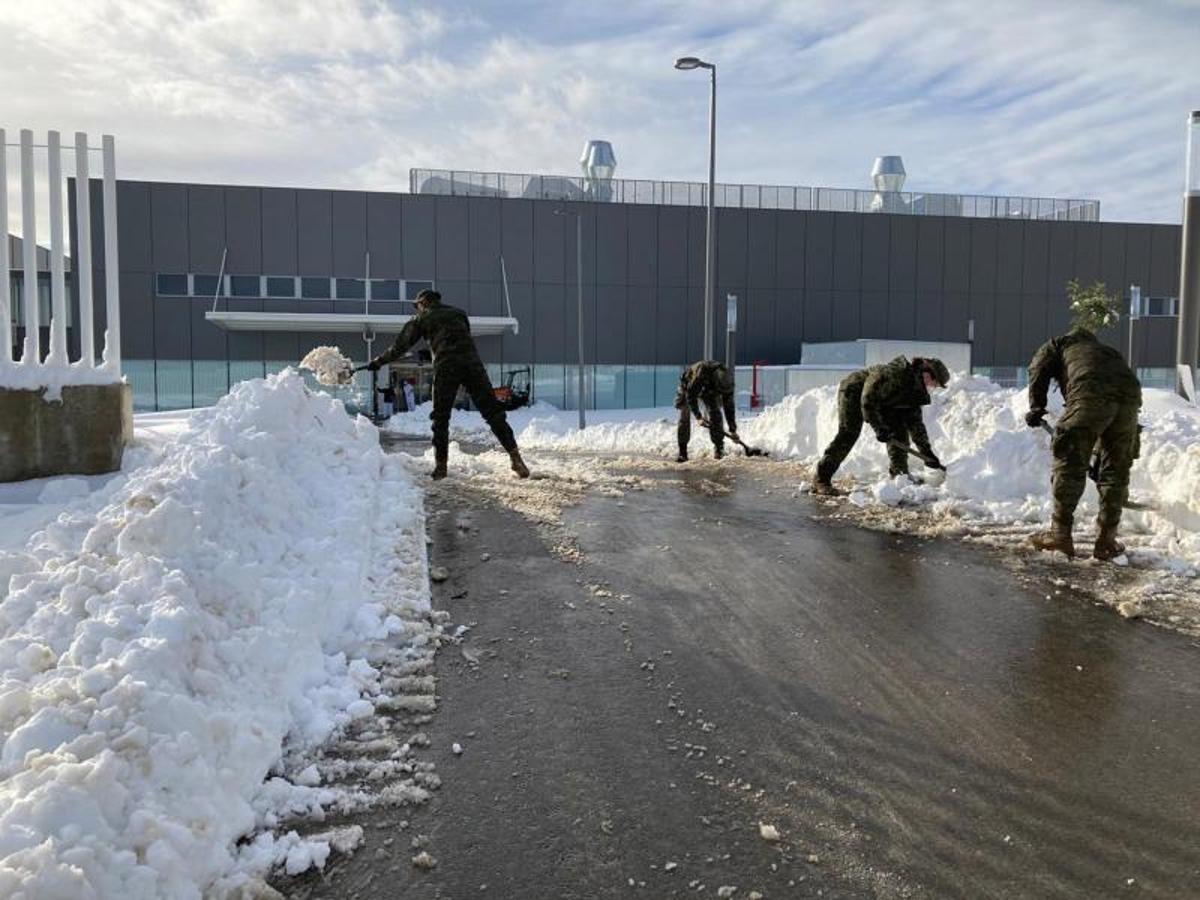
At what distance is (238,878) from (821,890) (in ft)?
5.50

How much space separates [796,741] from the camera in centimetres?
374

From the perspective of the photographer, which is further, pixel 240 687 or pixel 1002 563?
pixel 1002 563

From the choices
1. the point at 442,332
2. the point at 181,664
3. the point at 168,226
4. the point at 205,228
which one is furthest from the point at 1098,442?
the point at 168,226

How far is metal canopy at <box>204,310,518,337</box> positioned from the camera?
31.3 m

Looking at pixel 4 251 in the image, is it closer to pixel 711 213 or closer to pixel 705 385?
pixel 705 385

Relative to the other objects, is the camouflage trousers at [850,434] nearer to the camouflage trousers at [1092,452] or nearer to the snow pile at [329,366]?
the camouflage trousers at [1092,452]

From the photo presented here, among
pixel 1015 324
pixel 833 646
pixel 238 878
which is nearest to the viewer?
pixel 238 878

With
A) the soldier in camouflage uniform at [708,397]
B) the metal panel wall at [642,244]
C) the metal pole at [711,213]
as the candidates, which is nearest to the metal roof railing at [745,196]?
the metal panel wall at [642,244]

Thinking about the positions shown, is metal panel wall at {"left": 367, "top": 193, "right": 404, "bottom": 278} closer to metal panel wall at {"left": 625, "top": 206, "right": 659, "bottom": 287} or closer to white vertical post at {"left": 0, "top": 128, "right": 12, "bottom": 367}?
metal panel wall at {"left": 625, "top": 206, "right": 659, "bottom": 287}

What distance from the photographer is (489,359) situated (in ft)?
120

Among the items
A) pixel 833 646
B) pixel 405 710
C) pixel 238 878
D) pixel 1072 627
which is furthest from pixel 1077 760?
pixel 238 878

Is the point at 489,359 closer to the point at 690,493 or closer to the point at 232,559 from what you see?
the point at 690,493

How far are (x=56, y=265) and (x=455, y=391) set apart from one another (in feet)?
12.6

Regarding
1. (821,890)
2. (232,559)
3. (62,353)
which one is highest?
(62,353)
